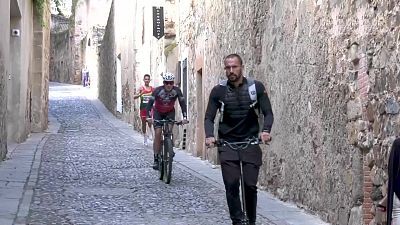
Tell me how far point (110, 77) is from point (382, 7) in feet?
110

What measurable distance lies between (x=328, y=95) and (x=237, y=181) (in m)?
1.77

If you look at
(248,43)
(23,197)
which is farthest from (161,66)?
(23,197)

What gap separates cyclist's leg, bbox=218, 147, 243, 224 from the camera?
6793mm

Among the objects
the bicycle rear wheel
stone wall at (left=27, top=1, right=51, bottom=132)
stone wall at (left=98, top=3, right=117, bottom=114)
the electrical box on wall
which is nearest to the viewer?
the bicycle rear wheel

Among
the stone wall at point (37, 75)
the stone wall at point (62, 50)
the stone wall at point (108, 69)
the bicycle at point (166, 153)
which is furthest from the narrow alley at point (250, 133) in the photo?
the stone wall at point (62, 50)

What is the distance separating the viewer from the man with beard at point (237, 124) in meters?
6.84

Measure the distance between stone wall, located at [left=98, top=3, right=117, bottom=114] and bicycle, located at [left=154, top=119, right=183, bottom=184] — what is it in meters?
24.3

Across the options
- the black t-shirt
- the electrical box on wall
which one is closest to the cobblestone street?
the black t-shirt

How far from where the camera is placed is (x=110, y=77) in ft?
129

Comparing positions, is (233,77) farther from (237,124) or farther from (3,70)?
(3,70)

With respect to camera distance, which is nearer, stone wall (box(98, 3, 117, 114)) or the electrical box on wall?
the electrical box on wall

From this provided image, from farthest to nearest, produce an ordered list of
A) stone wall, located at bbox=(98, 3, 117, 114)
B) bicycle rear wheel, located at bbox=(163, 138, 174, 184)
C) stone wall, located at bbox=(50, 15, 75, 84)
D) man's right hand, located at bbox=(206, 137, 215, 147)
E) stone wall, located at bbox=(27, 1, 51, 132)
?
stone wall, located at bbox=(50, 15, 75, 84)
stone wall, located at bbox=(98, 3, 117, 114)
stone wall, located at bbox=(27, 1, 51, 132)
bicycle rear wheel, located at bbox=(163, 138, 174, 184)
man's right hand, located at bbox=(206, 137, 215, 147)

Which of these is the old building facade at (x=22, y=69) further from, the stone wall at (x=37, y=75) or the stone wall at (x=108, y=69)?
the stone wall at (x=108, y=69)

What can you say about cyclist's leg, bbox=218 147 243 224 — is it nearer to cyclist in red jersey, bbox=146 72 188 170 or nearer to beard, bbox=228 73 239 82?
beard, bbox=228 73 239 82
